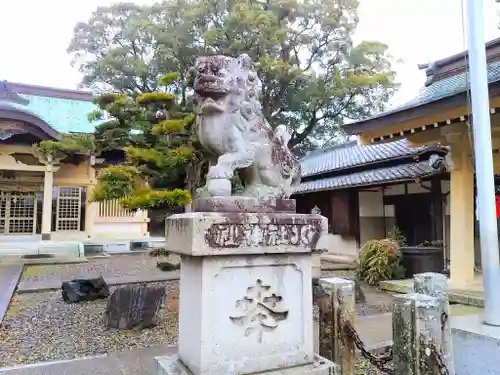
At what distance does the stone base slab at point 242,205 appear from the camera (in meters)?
2.41

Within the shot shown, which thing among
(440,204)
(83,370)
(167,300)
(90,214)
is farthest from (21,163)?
(440,204)

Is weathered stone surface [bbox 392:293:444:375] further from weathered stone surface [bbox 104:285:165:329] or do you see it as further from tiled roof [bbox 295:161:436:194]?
tiled roof [bbox 295:161:436:194]

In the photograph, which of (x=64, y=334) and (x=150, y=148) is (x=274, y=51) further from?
(x=64, y=334)

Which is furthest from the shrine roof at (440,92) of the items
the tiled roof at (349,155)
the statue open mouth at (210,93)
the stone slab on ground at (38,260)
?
the stone slab on ground at (38,260)

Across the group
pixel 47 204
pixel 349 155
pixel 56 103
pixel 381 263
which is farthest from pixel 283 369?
pixel 56 103

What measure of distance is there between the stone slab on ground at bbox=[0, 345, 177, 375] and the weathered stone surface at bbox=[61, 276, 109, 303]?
11.5 feet

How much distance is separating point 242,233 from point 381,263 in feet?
26.0

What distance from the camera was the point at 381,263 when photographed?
946 centimetres

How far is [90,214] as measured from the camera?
54.1 feet

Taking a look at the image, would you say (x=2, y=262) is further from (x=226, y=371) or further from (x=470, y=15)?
(x=470, y=15)

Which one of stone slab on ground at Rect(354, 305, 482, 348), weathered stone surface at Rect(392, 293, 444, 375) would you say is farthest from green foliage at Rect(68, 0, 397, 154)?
weathered stone surface at Rect(392, 293, 444, 375)

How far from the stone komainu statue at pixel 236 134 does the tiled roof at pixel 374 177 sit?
7992 mm

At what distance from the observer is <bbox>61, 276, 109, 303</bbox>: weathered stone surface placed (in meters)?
7.76

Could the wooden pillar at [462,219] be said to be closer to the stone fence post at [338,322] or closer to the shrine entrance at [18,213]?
the stone fence post at [338,322]
